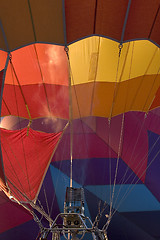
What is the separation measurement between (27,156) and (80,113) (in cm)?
173

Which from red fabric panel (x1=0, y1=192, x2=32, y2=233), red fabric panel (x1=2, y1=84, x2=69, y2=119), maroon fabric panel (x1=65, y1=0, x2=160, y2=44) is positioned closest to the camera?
maroon fabric panel (x1=65, y1=0, x2=160, y2=44)

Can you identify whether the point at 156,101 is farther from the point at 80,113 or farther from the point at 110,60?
the point at 80,113

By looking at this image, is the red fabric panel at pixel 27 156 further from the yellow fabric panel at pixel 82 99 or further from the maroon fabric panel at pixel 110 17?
the maroon fabric panel at pixel 110 17

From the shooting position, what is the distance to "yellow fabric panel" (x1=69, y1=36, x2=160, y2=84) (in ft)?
14.2

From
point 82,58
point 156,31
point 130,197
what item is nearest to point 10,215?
point 130,197

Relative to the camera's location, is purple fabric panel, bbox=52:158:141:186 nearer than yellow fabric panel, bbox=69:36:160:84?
No

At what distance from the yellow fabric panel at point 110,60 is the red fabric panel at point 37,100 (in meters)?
0.55

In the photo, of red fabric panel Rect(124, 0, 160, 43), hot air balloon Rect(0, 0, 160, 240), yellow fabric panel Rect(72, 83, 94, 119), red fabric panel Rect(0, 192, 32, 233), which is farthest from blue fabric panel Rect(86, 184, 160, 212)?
red fabric panel Rect(124, 0, 160, 43)

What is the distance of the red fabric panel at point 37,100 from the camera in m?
5.17

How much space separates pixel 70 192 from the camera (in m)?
4.55

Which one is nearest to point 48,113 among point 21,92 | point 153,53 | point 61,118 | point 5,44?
point 61,118

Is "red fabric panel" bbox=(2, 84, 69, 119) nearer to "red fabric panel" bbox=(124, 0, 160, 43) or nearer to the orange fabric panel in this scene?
the orange fabric panel

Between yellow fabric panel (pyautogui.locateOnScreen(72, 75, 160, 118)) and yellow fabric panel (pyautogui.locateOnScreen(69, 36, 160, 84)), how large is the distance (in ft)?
0.59

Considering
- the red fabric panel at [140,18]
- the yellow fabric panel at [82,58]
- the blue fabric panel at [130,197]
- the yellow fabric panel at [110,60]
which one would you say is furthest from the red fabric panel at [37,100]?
the blue fabric panel at [130,197]
